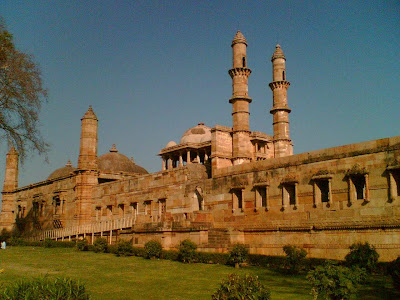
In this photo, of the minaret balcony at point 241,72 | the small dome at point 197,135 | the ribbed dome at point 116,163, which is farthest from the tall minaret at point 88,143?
the minaret balcony at point 241,72

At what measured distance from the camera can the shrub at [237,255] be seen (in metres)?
16.0

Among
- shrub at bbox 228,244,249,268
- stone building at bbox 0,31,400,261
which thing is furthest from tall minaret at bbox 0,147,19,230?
shrub at bbox 228,244,249,268

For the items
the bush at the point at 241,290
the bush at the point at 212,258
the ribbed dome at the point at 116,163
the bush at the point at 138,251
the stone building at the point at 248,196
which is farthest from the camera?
the ribbed dome at the point at 116,163

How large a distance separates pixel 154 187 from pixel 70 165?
24.6 m

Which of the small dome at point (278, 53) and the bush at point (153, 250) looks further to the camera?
the small dome at point (278, 53)

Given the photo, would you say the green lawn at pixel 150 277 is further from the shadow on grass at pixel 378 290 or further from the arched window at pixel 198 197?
the arched window at pixel 198 197

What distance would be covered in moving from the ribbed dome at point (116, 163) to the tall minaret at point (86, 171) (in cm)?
→ 573

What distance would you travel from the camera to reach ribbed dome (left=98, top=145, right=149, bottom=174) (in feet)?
128

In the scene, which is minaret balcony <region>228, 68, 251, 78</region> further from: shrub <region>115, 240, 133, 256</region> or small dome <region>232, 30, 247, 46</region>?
shrub <region>115, 240, 133, 256</region>

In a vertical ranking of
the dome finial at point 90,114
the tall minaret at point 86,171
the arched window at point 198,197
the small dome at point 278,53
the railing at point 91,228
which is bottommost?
the railing at point 91,228

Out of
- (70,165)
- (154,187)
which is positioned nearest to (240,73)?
(154,187)

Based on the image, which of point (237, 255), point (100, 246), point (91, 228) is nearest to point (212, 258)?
point (237, 255)

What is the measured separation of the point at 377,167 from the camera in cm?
1482

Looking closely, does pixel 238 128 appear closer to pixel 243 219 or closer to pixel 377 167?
pixel 243 219
